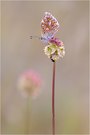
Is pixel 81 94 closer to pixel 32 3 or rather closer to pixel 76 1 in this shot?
pixel 76 1

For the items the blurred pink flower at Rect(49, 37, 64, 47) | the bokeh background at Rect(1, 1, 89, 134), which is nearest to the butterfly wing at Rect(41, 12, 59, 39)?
the blurred pink flower at Rect(49, 37, 64, 47)

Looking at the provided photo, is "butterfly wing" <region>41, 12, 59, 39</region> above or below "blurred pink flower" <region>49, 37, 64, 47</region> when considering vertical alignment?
above

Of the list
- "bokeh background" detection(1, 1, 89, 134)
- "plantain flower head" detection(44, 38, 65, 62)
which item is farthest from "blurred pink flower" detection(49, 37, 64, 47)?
"bokeh background" detection(1, 1, 89, 134)

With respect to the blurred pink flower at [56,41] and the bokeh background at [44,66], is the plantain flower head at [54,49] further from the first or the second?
the bokeh background at [44,66]

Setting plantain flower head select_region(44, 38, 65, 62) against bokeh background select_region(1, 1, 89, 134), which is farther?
bokeh background select_region(1, 1, 89, 134)

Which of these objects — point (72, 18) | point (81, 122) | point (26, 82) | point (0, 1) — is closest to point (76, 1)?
point (72, 18)

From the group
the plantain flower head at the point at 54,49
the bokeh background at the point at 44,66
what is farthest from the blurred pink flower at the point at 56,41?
the bokeh background at the point at 44,66

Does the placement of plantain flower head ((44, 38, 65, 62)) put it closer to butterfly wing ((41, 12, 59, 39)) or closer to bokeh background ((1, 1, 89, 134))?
butterfly wing ((41, 12, 59, 39))

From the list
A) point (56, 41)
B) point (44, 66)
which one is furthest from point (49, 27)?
point (44, 66)
